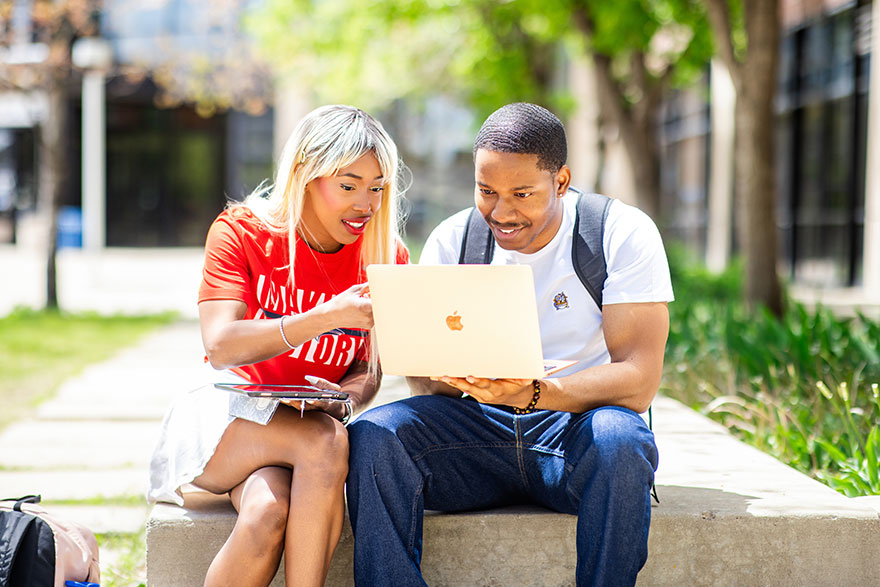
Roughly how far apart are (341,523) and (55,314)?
32.7 feet

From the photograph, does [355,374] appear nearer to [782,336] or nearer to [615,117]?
[782,336]

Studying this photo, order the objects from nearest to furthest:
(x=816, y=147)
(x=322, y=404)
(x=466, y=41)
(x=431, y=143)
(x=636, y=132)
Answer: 1. (x=322, y=404)
2. (x=636, y=132)
3. (x=816, y=147)
4. (x=466, y=41)
5. (x=431, y=143)

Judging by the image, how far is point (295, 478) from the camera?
2.79m

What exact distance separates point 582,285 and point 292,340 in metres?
0.89

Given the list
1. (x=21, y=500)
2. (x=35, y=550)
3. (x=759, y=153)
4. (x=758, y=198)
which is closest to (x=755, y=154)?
(x=759, y=153)

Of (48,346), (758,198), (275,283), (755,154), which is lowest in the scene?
(48,346)

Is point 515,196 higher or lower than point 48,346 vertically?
higher

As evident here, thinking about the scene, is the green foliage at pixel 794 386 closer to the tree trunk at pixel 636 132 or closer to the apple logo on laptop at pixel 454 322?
the apple logo on laptop at pixel 454 322

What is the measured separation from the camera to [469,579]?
3102 millimetres

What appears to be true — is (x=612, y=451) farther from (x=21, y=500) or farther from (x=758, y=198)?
(x=758, y=198)

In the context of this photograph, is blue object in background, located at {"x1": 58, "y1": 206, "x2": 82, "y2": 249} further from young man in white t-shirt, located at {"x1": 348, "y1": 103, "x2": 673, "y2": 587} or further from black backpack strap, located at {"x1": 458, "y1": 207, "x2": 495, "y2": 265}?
young man in white t-shirt, located at {"x1": 348, "y1": 103, "x2": 673, "y2": 587}

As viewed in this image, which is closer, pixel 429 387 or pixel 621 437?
pixel 621 437

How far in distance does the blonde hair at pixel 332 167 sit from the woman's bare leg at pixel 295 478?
1.45ft

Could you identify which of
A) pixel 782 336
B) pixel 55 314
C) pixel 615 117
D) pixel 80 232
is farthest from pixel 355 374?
pixel 80 232
